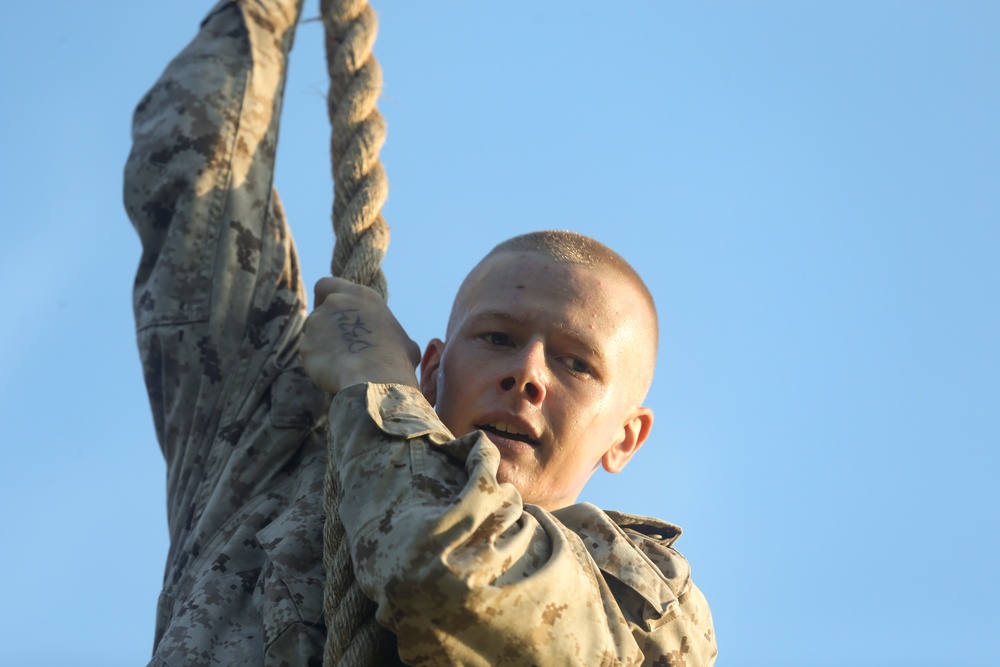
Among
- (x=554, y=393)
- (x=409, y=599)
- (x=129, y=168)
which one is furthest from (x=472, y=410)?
(x=129, y=168)

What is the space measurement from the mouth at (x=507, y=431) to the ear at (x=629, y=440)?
489 millimetres

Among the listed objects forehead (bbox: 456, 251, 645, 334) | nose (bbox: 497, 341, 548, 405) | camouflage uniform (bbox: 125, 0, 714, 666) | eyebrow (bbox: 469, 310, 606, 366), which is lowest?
camouflage uniform (bbox: 125, 0, 714, 666)

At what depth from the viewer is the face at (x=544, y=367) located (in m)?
3.08

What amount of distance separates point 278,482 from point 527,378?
802 millimetres

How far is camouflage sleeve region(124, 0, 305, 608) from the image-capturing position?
351cm

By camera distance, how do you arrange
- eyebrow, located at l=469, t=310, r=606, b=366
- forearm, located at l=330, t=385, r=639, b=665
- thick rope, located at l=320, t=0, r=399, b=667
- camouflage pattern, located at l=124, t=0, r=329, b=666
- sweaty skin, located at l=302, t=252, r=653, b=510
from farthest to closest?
thick rope, located at l=320, t=0, r=399, b=667
camouflage pattern, located at l=124, t=0, r=329, b=666
eyebrow, located at l=469, t=310, r=606, b=366
sweaty skin, located at l=302, t=252, r=653, b=510
forearm, located at l=330, t=385, r=639, b=665

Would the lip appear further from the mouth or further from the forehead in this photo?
the forehead

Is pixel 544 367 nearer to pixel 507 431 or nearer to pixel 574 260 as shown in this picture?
pixel 507 431

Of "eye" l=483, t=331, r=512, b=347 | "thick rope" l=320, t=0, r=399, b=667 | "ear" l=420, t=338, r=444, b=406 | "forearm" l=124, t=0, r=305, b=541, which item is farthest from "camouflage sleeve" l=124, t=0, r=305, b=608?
"eye" l=483, t=331, r=512, b=347

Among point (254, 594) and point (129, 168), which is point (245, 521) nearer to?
point (254, 594)

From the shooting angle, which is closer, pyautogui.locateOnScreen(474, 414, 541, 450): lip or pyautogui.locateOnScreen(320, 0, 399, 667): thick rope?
pyautogui.locateOnScreen(474, 414, 541, 450): lip

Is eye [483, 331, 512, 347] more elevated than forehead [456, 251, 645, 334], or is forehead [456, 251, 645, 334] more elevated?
forehead [456, 251, 645, 334]

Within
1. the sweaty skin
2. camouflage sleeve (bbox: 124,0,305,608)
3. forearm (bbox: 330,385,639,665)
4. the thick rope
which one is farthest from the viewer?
the thick rope

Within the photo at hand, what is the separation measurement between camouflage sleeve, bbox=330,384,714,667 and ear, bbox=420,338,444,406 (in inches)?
32.3
